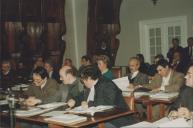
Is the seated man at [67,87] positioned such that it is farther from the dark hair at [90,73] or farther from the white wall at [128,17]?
the white wall at [128,17]

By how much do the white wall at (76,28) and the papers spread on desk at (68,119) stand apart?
23.9 feet

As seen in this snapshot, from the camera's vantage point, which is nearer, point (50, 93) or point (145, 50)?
point (50, 93)

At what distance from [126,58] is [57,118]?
8891 mm

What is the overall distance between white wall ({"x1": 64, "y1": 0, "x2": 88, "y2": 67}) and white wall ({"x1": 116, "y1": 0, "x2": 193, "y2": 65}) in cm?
165

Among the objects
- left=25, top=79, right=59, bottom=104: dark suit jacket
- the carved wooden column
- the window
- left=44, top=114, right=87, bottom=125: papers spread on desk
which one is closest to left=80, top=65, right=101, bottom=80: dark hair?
left=44, top=114, right=87, bottom=125: papers spread on desk

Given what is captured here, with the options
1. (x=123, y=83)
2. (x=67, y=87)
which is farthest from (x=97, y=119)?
(x=123, y=83)

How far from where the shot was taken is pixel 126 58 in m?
12.7

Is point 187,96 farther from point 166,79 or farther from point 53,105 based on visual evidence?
point 166,79

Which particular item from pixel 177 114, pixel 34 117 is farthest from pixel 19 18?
pixel 177 114

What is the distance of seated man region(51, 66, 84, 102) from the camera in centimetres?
512

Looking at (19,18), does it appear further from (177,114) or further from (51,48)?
(177,114)

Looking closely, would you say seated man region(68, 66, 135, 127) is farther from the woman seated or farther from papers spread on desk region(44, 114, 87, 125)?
the woman seated

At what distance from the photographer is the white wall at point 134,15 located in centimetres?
1150

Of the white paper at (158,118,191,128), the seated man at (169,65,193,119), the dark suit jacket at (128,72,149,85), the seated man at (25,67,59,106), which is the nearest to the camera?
the white paper at (158,118,191,128)
